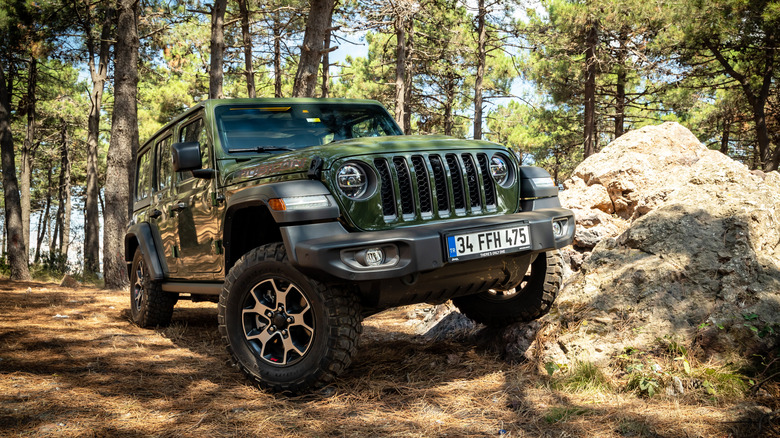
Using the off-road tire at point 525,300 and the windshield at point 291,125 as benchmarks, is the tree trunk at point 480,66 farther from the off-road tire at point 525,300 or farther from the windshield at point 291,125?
the off-road tire at point 525,300

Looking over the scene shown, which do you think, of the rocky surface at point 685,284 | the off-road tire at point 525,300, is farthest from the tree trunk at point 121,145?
the rocky surface at point 685,284

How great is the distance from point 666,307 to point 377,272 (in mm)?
2119

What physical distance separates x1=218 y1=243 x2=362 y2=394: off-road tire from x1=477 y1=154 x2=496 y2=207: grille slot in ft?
3.75

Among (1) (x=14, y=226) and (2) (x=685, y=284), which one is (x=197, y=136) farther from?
(1) (x=14, y=226)

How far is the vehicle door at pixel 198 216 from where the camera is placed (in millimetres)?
4516

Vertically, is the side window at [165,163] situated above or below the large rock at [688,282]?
above

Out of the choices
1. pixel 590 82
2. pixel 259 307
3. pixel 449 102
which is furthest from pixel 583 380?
pixel 449 102

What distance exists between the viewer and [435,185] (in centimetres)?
361

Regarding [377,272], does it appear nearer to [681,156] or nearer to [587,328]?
[587,328]

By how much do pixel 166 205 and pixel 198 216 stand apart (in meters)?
0.98

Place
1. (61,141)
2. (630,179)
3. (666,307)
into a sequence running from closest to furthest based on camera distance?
(666,307) → (630,179) → (61,141)

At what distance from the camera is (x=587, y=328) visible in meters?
4.07

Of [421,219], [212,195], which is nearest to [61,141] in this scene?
[212,195]

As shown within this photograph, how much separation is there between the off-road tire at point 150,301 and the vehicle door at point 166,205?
0.56 meters
